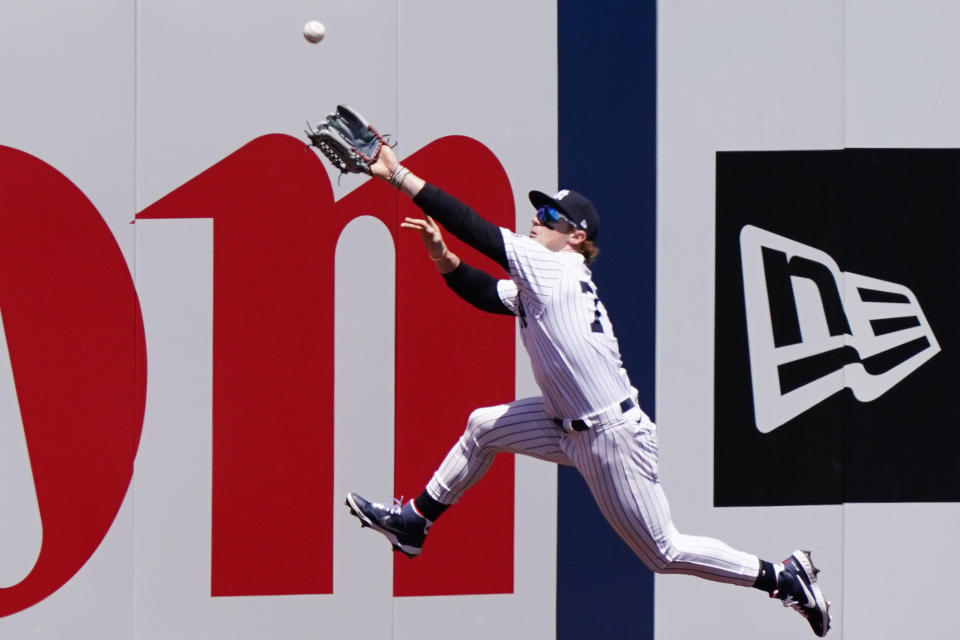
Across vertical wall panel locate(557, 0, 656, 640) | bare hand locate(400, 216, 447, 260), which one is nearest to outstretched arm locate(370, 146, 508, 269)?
bare hand locate(400, 216, 447, 260)

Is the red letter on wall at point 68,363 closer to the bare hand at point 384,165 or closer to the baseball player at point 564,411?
the baseball player at point 564,411

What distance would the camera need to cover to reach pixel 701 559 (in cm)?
424

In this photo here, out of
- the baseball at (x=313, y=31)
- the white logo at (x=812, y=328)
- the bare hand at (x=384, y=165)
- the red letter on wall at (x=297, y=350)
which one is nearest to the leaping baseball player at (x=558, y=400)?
the bare hand at (x=384, y=165)

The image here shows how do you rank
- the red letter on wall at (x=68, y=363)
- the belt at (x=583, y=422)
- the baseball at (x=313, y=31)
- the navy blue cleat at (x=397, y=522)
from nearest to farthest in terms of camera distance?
the belt at (x=583, y=422), the navy blue cleat at (x=397, y=522), the baseball at (x=313, y=31), the red letter on wall at (x=68, y=363)

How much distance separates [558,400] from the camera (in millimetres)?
4117

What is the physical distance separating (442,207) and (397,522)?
1.21 metres

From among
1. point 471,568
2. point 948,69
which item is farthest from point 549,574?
point 948,69

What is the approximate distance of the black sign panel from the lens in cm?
513

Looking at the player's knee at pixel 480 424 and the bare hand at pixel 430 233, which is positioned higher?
the bare hand at pixel 430 233

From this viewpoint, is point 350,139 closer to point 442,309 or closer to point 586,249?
point 586,249

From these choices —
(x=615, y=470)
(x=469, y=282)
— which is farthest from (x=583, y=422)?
(x=469, y=282)

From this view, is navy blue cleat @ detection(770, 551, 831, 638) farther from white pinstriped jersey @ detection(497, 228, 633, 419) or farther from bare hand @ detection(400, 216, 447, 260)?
bare hand @ detection(400, 216, 447, 260)

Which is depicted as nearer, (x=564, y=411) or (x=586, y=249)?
(x=564, y=411)

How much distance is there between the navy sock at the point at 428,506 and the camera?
14.4 feet
